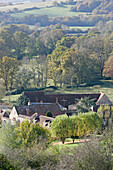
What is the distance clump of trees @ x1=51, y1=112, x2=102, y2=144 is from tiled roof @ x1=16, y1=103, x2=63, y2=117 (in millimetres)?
14105

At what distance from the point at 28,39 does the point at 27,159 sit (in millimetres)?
89692

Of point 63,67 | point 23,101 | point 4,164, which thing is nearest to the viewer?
point 4,164

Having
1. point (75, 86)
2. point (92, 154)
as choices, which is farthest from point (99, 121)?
point (75, 86)

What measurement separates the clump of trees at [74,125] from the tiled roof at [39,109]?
14.1 metres

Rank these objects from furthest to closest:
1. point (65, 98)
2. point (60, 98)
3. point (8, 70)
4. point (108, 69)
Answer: point (108, 69) → point (8, 70) → point (60, 98) → point (65, 98)

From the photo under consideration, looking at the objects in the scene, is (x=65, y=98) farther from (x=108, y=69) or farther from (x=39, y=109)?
(x=108, y=69)

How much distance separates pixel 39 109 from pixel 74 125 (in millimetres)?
16023

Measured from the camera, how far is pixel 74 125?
147 ft

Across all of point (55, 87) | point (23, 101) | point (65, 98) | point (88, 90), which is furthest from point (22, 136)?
point (55, 87)

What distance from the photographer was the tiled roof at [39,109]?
2333 inches

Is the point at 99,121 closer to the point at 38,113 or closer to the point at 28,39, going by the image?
the point at 38,113

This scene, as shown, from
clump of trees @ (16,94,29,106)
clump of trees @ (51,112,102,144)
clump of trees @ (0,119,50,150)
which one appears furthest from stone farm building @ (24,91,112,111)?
clump of trees @ (0,119,50,150)

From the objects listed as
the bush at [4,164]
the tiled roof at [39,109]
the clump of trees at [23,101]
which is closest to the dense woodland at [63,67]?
the clump of trees at [23,101]

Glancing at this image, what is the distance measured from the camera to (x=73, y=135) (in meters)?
44.0
